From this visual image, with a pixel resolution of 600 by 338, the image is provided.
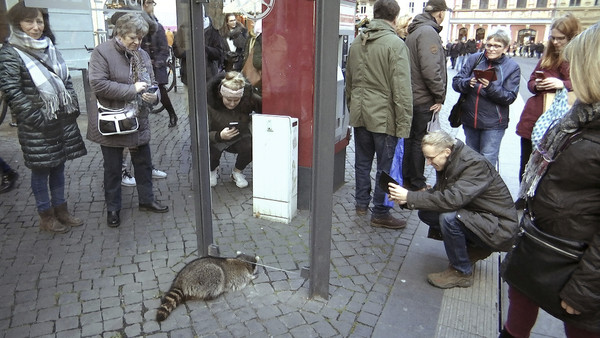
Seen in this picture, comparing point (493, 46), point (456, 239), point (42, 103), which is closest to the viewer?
point (456, 239)

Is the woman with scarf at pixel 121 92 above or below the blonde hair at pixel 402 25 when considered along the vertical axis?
below

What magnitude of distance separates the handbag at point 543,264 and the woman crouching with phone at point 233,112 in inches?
86.8

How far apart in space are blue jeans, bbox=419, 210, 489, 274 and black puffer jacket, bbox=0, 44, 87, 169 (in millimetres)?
3255

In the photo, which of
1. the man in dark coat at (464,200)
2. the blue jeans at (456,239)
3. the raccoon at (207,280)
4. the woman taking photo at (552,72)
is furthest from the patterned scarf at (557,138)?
the woman taking photo at (552,72)

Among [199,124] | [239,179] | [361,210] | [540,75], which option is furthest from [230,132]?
[540,75]

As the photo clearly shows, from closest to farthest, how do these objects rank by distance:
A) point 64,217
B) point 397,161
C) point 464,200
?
point 464,200
point 64,217
point 397,161

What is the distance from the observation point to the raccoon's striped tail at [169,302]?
9.65 ft

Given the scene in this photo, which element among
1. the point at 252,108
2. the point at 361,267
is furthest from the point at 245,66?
the point at 361,267

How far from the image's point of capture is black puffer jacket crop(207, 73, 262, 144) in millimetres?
3484

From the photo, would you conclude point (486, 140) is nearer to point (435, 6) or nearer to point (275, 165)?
point (435, 6)

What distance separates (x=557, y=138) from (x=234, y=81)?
2.44 m

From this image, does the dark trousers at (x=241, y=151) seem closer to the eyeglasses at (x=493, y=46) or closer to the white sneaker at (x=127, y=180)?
the white sneaker at (x=127, y=180)

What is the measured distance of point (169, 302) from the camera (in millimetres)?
3037

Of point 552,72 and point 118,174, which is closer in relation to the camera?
point 552,72
